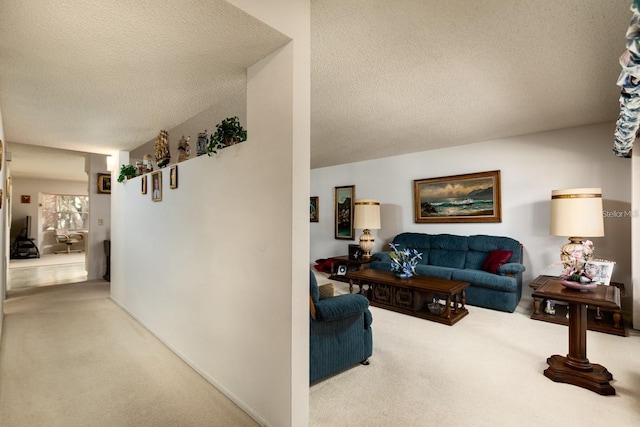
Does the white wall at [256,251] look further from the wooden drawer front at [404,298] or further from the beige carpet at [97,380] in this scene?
the wooden drawer front at [404,298]

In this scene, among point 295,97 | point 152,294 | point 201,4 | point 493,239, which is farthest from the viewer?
point 493,239

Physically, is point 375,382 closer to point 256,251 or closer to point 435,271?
point 256,251

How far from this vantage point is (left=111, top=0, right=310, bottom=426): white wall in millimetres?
1696

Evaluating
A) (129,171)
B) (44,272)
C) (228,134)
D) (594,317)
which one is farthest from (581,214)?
(44,272)

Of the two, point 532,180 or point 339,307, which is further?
point 532,180

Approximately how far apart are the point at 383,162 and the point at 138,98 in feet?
15.1

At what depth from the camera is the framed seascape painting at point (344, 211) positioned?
6918 mm

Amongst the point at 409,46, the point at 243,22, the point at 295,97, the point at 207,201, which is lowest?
the point at 207,201

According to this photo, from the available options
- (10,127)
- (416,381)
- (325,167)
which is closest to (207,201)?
(416,381)

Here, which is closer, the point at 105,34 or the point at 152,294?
the point at 105,34

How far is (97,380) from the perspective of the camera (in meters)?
2.35

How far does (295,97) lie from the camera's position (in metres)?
1.69

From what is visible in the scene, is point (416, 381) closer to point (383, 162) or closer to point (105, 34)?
point (105, 34)

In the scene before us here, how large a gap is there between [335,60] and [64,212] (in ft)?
41.2
